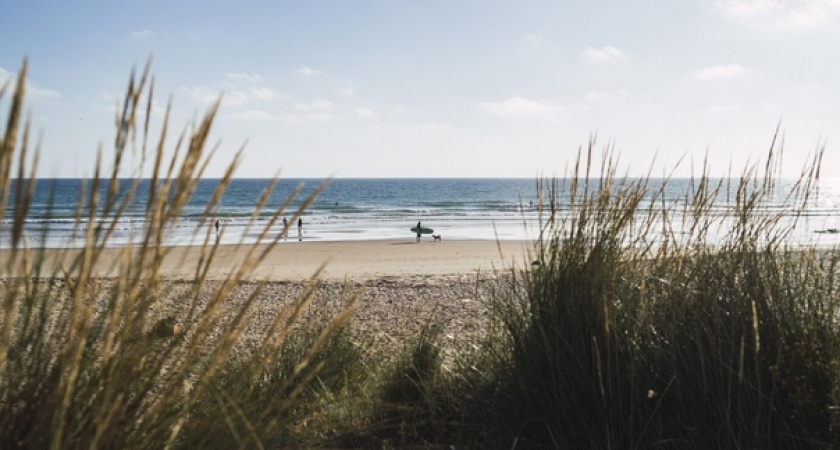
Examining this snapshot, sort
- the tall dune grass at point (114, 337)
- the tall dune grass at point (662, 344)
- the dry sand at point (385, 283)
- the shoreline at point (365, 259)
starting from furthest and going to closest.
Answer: the shoreline at point (365, 259), the dry sand at point (385, 283), the tall dune grass at point (662, 344), the tall dune grass at point (114, 337)

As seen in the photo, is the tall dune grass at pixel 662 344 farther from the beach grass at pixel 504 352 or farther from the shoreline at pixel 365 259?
the shoreline at pixel 365 259

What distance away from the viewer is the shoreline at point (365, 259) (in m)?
16.1

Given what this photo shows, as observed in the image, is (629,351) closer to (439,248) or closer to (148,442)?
(148,442)

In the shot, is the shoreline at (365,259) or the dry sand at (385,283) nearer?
the dry sand at (385,283)

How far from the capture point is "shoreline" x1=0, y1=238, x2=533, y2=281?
52.9 ft

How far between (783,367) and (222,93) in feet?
7.82

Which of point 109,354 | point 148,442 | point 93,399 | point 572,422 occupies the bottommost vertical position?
point 572,422

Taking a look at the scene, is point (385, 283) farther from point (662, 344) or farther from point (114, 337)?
point (114, 337)

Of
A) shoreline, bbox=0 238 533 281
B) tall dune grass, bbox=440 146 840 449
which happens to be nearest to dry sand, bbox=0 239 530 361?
shoreline, bbox=0 238 533 281

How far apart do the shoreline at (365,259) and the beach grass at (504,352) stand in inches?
391

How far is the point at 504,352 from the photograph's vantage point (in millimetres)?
3543

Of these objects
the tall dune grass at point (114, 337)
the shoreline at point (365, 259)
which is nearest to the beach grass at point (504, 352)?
the tall dune grass at point (114, 337)

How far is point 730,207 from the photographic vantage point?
3.94 m

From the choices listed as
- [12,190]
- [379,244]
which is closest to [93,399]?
[12,190]
